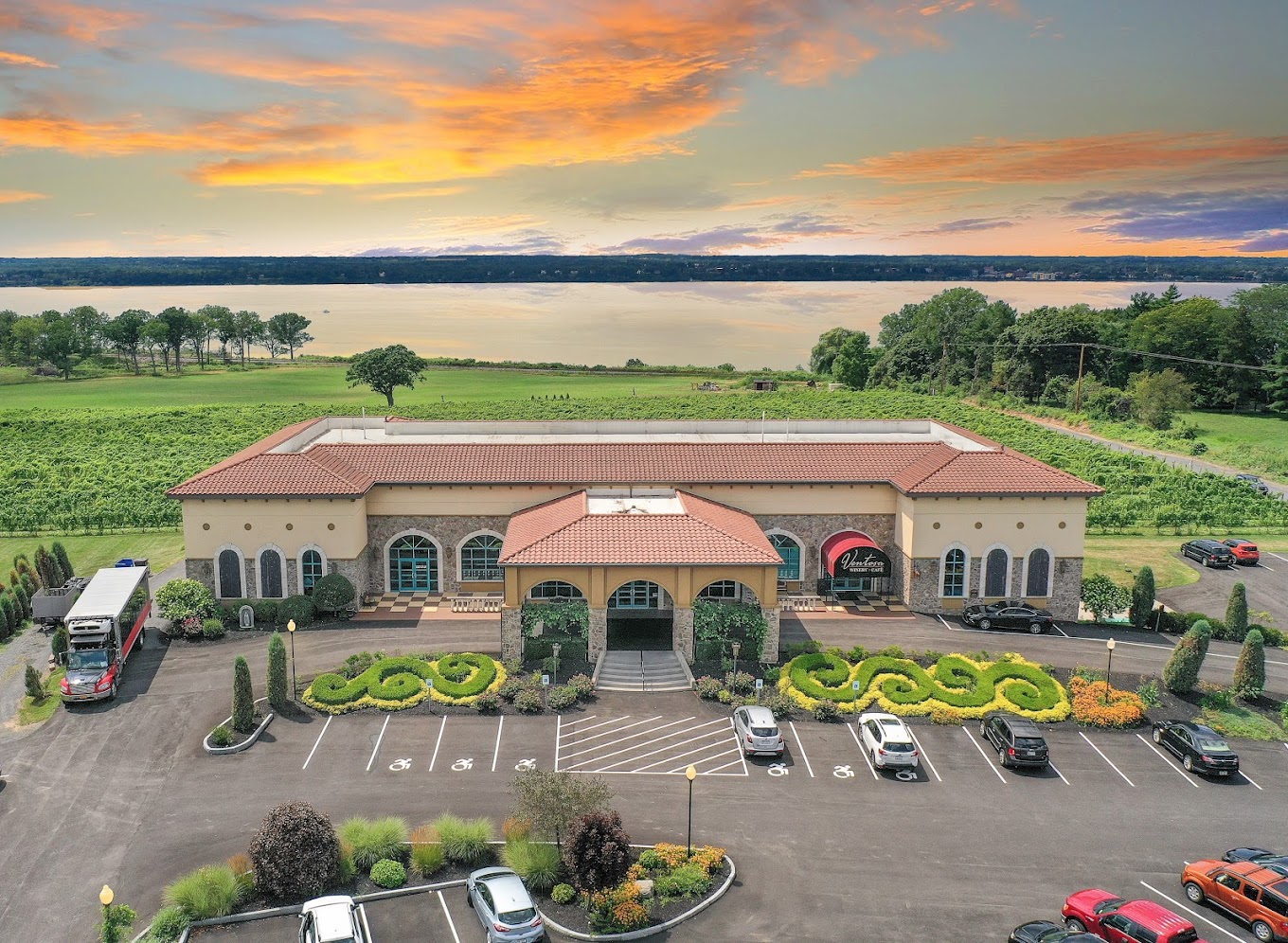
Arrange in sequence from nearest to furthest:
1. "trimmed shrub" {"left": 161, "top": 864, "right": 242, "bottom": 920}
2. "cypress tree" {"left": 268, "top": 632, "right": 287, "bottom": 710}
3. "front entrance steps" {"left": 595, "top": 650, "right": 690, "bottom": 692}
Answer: "trimmed shrub" {"left": 161, "top": 864, "right": 242, "bottom": 920} < "cypress tree" {"left": 268, "top": 632, "right": 287, "bottom": 710} < "front entrance steps" {"left": 595, "top": 650, "right": 690, "bottom": 692}

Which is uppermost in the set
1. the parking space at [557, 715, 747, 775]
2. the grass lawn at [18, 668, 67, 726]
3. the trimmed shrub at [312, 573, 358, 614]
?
the trimmed shrub at [312, 573, 358, 614]

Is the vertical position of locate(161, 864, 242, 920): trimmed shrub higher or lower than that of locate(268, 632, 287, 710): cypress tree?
lower

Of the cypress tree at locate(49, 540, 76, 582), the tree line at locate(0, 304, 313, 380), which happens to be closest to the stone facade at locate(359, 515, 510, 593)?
the cypress tree at locate(49, 540, 76, 582)

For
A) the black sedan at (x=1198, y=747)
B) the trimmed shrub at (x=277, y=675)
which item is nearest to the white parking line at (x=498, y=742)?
the trimmed shrub at (x=277, y=675)

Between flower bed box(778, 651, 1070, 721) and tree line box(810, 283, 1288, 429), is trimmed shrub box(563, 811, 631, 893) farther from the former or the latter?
tree line box(810, 283, 1288, 429)

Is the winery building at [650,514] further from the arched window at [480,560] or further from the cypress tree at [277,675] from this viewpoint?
the cypress tree at [277,675]

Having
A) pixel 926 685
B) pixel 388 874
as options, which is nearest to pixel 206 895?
pixel 388 874

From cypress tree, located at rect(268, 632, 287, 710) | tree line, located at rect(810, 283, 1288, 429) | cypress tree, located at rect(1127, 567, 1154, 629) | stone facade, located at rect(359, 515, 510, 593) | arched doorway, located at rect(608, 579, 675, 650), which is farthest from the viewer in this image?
tree line, located at rect(810, 283, 1288, 429)
